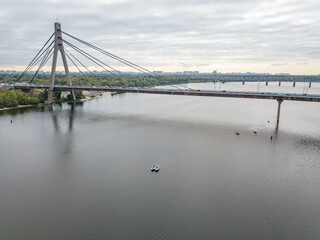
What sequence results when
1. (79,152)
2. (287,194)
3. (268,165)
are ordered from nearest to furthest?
(287,194), (268,165), (79,152)

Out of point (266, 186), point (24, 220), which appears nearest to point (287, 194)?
point (266, 186)

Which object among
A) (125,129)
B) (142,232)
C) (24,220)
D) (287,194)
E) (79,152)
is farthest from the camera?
(125,129)

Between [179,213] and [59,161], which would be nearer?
[179,213]

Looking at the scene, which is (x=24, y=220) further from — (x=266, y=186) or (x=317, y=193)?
(x=317, y=193)

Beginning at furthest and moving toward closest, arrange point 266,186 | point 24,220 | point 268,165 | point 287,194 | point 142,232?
point 268,165
point 266,186
point 287,194
point 24,220
point 142,232

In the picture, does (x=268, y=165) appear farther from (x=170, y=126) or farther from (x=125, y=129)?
(x=125, y=129)

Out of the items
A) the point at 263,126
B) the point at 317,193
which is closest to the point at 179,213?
the point at 317,193
